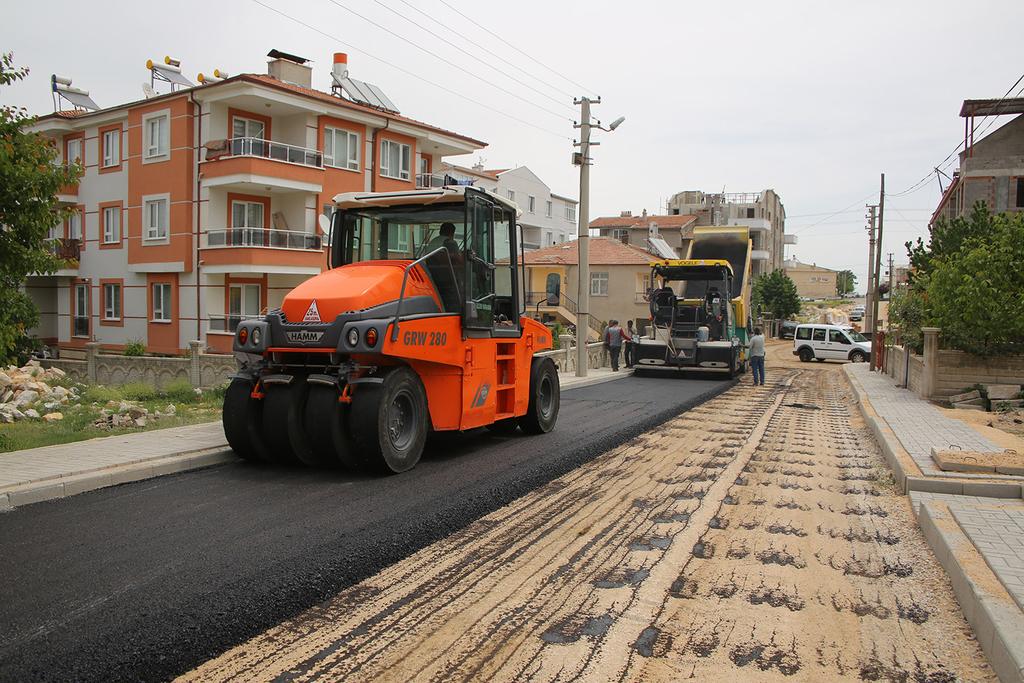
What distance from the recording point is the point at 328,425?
24.8ft

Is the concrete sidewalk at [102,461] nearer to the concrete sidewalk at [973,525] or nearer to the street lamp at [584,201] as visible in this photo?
the concrete sidewalk at [973,525]

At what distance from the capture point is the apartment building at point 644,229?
199ft

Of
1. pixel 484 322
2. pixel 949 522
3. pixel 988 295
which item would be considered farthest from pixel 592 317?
pixel 949 522

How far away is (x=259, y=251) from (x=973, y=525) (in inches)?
912

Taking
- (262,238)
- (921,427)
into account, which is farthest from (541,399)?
(262,238)

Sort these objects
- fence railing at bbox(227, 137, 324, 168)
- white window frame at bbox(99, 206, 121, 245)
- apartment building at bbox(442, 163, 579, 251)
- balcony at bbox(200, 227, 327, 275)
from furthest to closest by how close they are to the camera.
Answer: apartment building at bbox(442, 163, 579, 251) < white window frame at bbox(99, 206, 121, 245) < balcony at bbox(200, 227, 327, 275) < fence railing at bbox(227, 137, 324, 168)

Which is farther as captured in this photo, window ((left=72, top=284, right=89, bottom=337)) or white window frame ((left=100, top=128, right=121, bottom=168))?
window ((left=72, top=284, right=89, bottom=337))

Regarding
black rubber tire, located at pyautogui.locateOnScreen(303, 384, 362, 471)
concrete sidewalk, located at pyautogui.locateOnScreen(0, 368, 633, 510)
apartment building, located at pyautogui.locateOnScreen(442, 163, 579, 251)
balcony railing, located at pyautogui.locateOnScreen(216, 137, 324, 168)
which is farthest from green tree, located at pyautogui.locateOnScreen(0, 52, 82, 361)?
apartment building, located at pyautogui.locateOnScreen(442, 163, 579, 251)

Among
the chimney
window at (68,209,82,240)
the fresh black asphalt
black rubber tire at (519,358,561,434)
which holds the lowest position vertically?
the fresh black asphalt

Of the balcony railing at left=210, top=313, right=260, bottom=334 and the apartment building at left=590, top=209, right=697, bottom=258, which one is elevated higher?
the apartment building at left=590, top=209, right=697, bottom=258

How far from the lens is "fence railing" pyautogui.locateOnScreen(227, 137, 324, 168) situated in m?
25.5

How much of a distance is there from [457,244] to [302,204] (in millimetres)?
19582

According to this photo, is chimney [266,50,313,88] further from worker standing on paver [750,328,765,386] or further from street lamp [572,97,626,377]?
worker standing on paver [750,328,765,386]

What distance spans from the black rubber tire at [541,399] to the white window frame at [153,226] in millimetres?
20928
